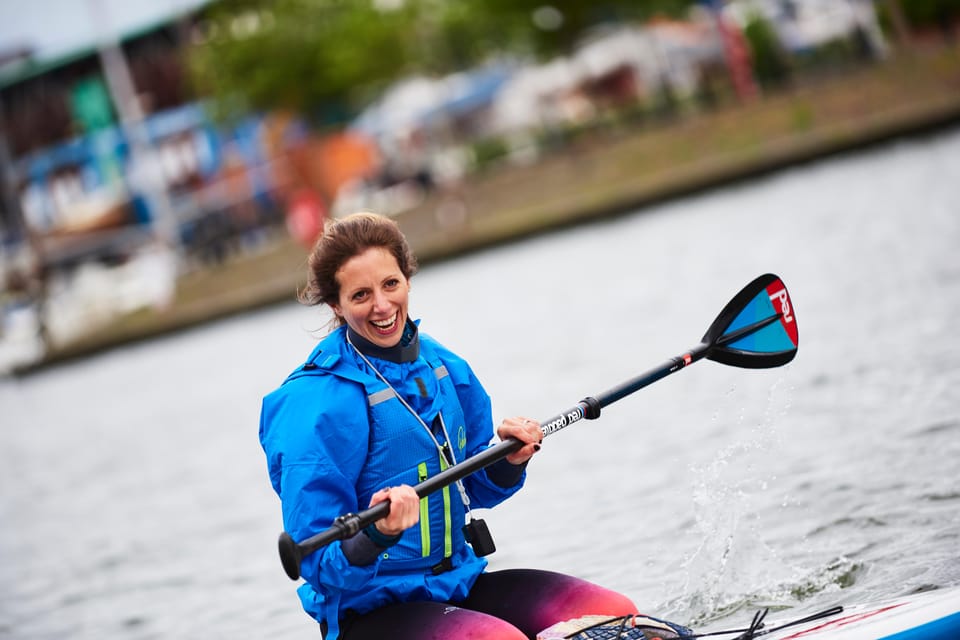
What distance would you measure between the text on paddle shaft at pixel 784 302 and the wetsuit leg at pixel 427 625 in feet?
5.82

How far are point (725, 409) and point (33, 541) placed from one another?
6111 mm

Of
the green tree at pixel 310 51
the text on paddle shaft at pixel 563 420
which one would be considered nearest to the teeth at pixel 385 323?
the text on paddle shaft at pixel 563 420

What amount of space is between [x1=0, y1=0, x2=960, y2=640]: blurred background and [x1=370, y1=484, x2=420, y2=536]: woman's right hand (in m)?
1.03

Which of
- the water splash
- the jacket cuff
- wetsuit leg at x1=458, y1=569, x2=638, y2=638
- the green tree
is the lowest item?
the water splash

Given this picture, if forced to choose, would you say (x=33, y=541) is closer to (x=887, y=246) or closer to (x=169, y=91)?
(x=887, y=246)

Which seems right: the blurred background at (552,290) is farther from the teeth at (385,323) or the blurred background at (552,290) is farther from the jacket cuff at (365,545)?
the jacket cuff at (365,545)

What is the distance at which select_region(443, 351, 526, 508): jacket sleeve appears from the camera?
4.04 meters

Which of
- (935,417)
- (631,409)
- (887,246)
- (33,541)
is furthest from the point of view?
(887,246)

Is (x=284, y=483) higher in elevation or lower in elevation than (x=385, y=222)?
lower

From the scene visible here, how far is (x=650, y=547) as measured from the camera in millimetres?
6957

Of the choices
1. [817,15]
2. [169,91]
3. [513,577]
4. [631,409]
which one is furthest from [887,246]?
[169,91]

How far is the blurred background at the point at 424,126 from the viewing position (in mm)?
25766

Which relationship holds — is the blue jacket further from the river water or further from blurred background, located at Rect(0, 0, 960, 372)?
blurred background, located at Rect(0, 0, 960, 372)

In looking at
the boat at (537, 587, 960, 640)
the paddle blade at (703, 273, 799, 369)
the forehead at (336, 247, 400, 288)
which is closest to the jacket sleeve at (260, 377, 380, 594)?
the forehead at (336, 247, 400, 288)
